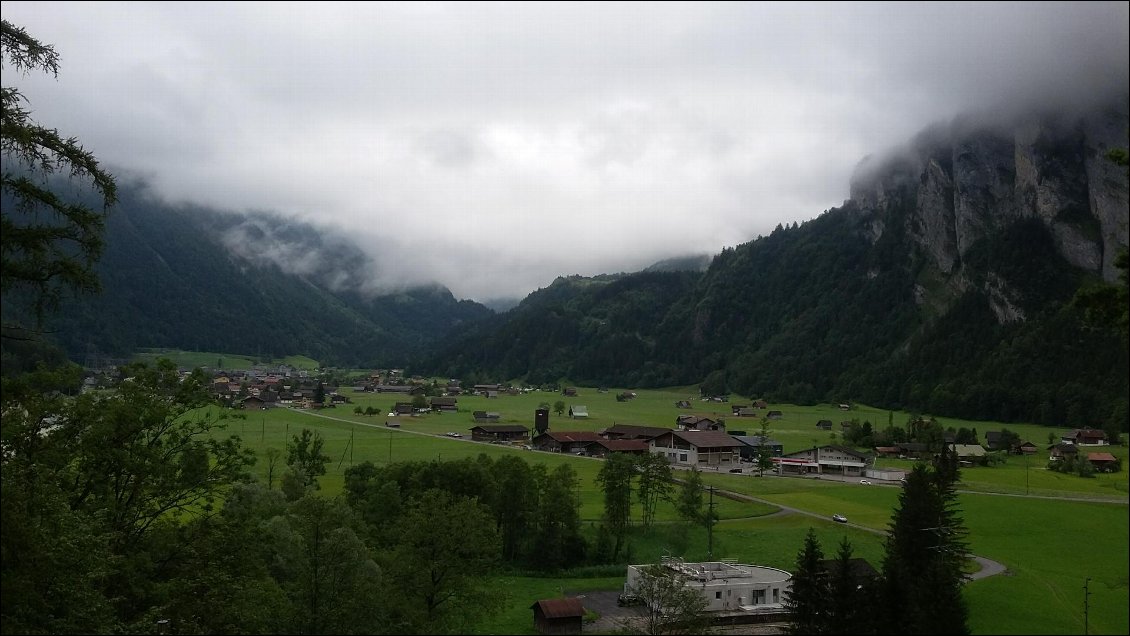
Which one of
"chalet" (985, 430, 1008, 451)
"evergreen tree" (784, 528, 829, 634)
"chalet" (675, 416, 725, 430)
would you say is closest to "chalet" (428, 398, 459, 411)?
"chalet" (675, 416, 725, 430)

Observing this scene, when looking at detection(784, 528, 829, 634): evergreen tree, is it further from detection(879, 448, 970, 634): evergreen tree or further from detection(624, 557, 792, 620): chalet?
detection(624, 557, 792, 620): chalet

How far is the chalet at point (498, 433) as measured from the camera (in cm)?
9088

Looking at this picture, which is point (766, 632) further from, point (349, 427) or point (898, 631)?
point (349, 427)

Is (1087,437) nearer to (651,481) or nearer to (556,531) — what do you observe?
(651,481)

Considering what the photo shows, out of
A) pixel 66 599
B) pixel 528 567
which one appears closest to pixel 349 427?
pixel 528 567

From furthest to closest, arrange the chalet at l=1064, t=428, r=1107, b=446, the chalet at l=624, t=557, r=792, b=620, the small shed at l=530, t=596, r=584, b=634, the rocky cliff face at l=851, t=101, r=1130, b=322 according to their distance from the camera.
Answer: the rocky cliff face at l=851, t=101, r=1130, b=322 → the chalet at l=1064, t=428, r=1107, b=446 → the chalet at l=624, t=557, r=792, b=620 → the small shed at l=530, t=596, r=584, b=634

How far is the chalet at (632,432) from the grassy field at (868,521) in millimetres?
9624

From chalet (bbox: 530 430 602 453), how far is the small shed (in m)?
50.5

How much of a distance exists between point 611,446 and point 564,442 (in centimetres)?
582

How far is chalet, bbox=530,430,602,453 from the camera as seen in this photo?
8512cm

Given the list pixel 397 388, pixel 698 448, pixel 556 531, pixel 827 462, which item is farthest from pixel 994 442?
pixel 397 388

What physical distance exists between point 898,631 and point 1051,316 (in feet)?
442

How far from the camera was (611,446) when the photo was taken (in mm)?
82750

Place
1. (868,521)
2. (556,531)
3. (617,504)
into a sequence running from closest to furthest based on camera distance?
(556,531) → (617,504) → (868,521)
